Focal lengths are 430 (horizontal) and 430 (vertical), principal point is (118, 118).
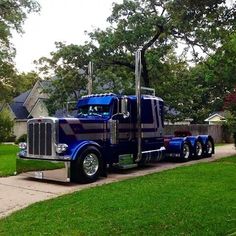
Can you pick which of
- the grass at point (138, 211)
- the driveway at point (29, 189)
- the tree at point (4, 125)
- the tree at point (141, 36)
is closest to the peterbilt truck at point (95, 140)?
the driveway at point (29, 189)

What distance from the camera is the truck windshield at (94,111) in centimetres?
1420

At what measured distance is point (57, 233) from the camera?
262 inches

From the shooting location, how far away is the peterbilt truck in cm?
1233

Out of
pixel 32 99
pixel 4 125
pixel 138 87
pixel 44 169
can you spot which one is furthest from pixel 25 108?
pixel 44 169

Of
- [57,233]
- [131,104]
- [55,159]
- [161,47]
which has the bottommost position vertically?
[57,233]

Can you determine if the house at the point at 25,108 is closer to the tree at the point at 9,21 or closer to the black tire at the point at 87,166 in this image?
the tree at the point at 9,21

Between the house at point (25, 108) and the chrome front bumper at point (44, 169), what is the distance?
106ft

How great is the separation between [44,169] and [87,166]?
1254mm

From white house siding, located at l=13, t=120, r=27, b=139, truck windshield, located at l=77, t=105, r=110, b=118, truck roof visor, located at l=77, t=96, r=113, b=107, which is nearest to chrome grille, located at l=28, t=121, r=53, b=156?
truck windshield, located at l=77, t=105, r=110, b=118

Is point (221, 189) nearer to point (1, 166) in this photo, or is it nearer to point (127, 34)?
point (1, 166)

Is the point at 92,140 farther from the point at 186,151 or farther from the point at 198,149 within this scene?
the point at 198,149

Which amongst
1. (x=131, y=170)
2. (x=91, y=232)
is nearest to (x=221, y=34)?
(x=91, y=232)

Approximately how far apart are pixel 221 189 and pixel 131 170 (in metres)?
5.54

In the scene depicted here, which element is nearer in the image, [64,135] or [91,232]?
[91,232]
